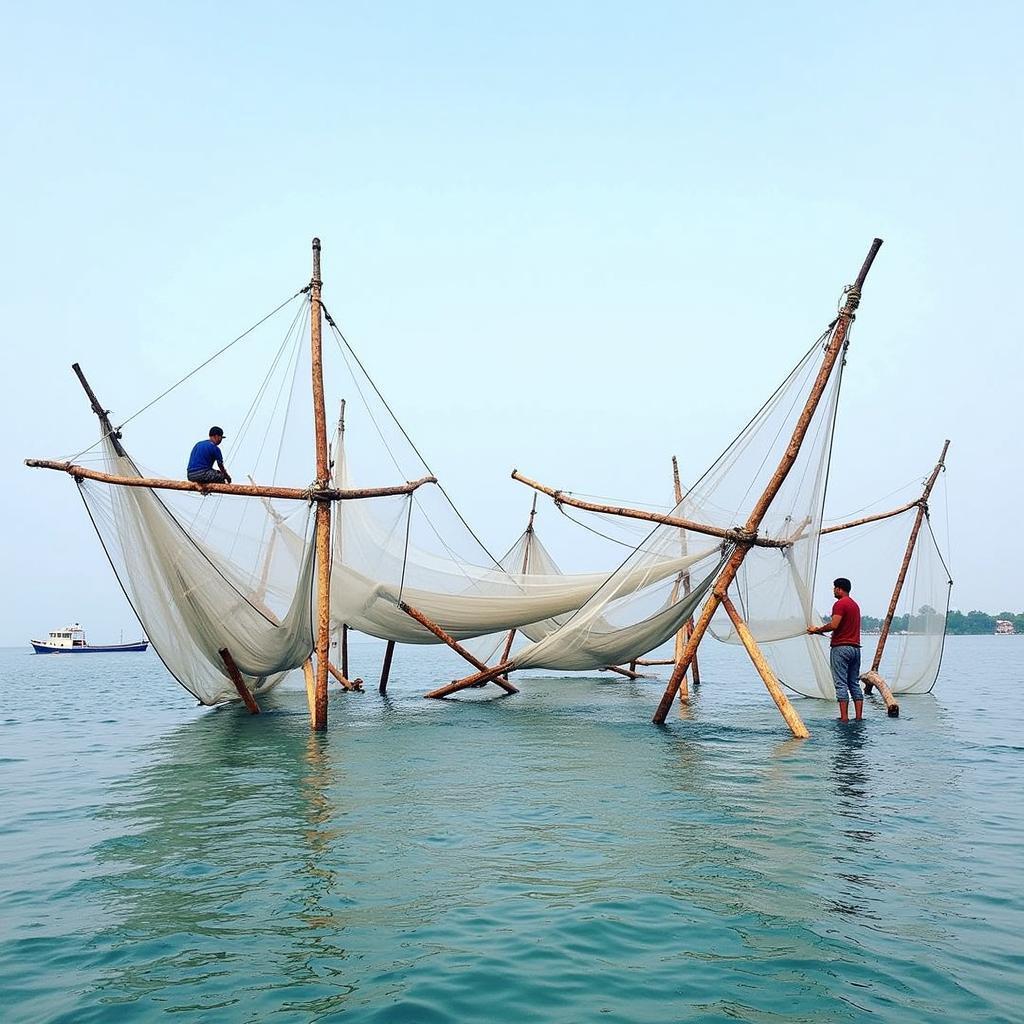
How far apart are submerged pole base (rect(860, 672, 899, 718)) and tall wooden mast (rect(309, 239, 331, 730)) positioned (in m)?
10.4

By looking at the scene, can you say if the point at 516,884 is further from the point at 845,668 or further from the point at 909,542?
the point at 909,542

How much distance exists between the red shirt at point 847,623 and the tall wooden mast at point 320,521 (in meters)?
8.41

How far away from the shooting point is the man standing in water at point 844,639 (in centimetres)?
1389

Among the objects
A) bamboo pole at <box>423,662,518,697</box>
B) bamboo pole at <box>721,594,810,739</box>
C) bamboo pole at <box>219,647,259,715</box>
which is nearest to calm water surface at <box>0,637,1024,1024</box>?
bamboo pole at <box>721,594,810,739</box>

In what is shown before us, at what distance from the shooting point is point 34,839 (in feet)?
23.6

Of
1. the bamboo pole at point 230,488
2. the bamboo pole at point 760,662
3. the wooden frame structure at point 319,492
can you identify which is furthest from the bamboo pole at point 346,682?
the bamboo pole at point 760,662

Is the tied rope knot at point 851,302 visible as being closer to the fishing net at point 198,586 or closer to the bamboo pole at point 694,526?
the bamboo pole at point 694,526

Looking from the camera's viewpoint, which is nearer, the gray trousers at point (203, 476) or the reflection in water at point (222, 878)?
the reflection in water at point (222, 878)

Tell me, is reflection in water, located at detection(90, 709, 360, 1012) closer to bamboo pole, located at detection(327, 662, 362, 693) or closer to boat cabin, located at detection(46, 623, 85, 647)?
bamboo pole, located at detection(327, 662, 362, 693)

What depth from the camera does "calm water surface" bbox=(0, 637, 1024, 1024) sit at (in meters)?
4.05

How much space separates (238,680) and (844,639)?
10591 millimetres

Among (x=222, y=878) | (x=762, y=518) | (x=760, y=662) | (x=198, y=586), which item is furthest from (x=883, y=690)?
(x=222, y=878)

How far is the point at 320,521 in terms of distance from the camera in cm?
1292

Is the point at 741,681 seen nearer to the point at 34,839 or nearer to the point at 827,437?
the point at 827,437
